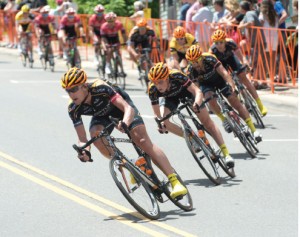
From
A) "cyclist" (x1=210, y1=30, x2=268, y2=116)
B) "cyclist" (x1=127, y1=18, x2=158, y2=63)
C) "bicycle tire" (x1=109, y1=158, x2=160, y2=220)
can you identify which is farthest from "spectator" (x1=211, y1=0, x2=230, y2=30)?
"bicycle tire" (x1=109, y1=158, x2=160, y2=220)

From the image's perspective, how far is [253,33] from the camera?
20.8 m

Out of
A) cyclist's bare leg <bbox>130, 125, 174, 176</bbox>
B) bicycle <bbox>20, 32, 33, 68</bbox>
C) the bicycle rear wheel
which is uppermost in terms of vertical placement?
Result: cyclist's bare leg <bbox>130, 125, 174, 176</bbox>

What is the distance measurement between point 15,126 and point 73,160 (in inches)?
134

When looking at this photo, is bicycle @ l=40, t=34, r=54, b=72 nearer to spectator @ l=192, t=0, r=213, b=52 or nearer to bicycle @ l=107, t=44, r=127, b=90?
bicycle @ l=107, t=44, r=127, b=90

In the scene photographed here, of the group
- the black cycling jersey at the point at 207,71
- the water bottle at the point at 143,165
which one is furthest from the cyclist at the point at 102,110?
the black cycling jersey at the point at 207,71

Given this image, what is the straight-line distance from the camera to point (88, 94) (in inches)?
411

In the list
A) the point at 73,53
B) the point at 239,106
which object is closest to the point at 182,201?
the point at 239,106

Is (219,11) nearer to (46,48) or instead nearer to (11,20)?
(46,48)

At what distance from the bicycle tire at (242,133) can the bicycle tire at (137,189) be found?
375 cm

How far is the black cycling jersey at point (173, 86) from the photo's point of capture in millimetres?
12211

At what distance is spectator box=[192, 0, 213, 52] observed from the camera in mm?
22328

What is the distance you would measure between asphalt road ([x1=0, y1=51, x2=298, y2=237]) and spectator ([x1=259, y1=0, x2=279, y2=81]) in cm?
226

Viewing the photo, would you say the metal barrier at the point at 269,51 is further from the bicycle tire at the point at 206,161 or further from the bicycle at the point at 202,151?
the bicycle tire at the point at 206,161

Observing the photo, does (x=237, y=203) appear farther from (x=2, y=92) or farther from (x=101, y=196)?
(x=2, y=92)
